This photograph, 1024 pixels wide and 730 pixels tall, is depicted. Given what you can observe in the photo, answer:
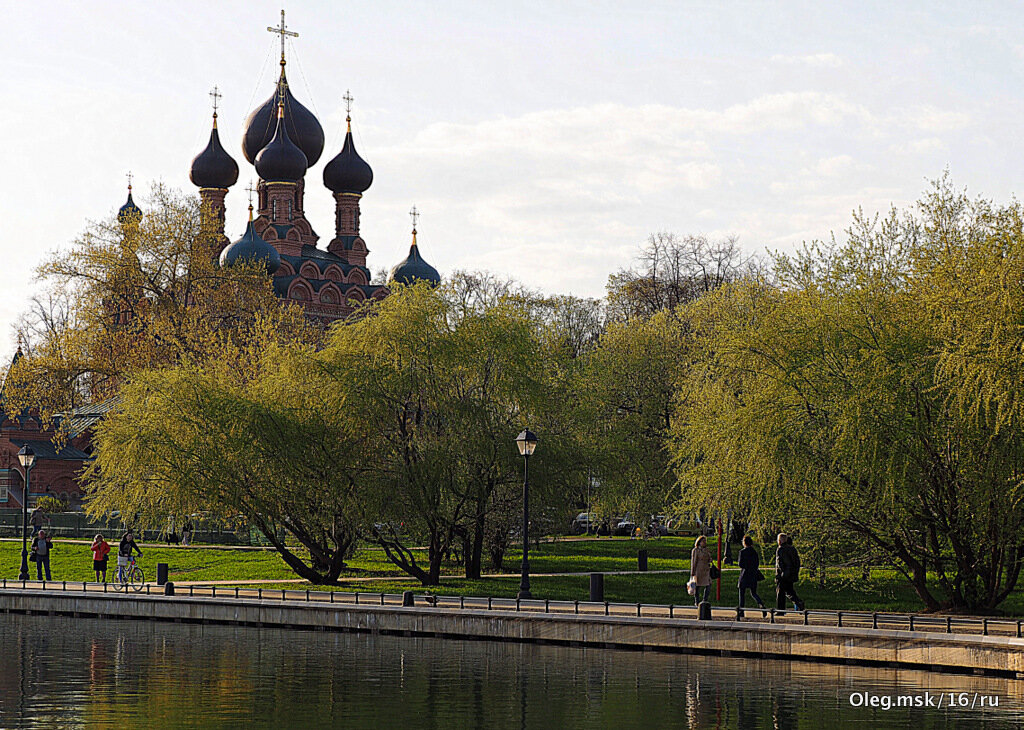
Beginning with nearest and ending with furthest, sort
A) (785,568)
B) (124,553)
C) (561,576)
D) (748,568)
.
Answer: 1. (785,568)
2. (748,568)
3. (124,553)
4. (561,576)

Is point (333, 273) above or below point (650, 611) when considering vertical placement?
above

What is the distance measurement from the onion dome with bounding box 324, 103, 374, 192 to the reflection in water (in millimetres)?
75991

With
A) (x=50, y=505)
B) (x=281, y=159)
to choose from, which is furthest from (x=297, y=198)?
(x=50, y=505)

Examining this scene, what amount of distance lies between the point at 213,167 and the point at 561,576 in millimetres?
62151

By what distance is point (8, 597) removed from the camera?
34.5 metres

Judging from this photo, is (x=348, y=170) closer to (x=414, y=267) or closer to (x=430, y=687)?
(x=414, y=267)

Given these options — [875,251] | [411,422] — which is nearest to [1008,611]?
[875,251]

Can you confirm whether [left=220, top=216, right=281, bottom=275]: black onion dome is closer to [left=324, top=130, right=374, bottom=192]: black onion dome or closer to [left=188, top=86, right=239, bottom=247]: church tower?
[left=188, top=86, right=239, bottom=247]: church tower

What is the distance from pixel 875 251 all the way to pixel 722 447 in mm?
5519

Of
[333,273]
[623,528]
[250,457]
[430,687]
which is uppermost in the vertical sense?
[333,273]

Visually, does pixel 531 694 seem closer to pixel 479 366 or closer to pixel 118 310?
pixel 479 366

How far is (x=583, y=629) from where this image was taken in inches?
1033

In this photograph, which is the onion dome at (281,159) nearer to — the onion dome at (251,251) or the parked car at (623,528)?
the onion dome at (251,251)

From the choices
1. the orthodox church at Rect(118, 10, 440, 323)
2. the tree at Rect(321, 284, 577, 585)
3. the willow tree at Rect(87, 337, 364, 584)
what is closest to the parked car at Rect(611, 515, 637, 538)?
the orthodox church at Rect(118, 10, 440, 323)
